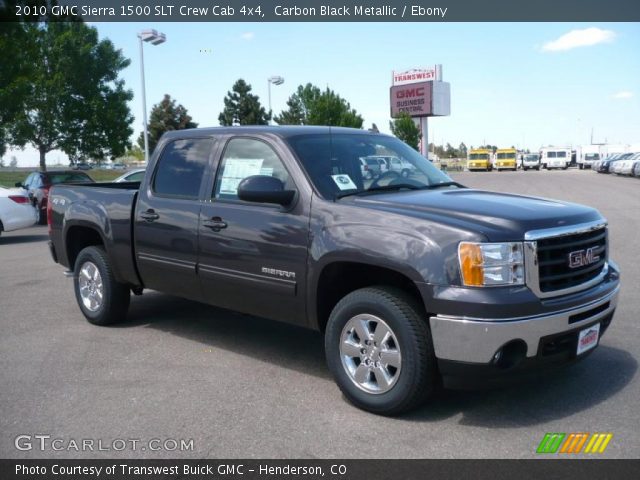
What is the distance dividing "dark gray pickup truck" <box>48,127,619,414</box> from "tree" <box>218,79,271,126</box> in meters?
62.6

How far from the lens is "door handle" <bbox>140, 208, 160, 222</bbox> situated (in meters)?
5.75

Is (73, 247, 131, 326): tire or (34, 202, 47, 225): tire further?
(34, 202, 47, 225): tire

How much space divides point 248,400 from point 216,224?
1.42m

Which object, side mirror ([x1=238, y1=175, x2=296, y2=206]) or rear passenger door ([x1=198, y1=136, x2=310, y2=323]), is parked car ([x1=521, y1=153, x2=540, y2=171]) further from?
side mirror ([x1=238, y1=175, x2=296, y2=206])

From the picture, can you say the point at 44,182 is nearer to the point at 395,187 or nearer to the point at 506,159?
the point at 395,187

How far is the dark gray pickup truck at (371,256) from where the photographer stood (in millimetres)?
3855

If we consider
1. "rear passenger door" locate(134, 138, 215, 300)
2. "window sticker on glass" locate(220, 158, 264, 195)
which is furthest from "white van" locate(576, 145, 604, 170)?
"window sticker on glass" locate(220, 158, 264, 195)

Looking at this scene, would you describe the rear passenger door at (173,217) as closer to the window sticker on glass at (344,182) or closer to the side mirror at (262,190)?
the side mirror at (262,190)

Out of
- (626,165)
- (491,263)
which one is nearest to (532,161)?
(626,165)

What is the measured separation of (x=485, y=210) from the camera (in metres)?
4.20

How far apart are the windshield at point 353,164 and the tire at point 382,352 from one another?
85 cm

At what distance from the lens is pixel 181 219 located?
18.0ft

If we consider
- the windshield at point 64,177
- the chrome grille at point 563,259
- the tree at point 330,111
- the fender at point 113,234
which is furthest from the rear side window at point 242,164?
the tree at point 330,111

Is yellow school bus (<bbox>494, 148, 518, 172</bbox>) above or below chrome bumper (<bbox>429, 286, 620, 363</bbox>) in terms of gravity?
above
